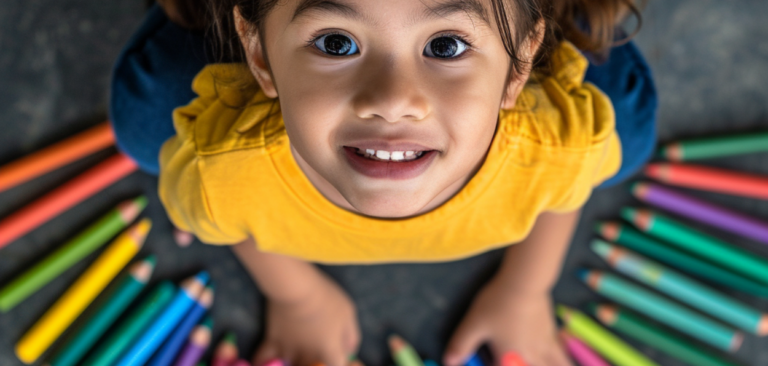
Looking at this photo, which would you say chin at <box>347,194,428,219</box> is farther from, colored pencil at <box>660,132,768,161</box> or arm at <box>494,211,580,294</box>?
colored pencil at <box>660,132,768,161</box>

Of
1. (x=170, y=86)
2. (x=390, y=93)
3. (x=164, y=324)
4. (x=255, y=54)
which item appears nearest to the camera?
(x=390, y=93)

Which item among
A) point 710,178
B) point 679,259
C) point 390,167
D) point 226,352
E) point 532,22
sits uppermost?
point 532,22

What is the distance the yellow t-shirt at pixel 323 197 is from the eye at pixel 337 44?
0.43ft

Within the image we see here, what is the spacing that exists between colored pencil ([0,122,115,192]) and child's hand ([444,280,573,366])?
1.76 feet

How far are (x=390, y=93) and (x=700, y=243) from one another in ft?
2.03

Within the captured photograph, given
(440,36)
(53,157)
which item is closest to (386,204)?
(440,36)

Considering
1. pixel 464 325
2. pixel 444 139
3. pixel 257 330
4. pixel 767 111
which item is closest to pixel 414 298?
pixel 464 325

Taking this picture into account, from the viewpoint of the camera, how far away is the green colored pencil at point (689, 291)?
83 cm

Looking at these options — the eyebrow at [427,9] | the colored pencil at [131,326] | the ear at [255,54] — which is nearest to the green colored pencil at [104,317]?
the colored pencil at [131,326]

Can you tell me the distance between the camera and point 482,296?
829mm

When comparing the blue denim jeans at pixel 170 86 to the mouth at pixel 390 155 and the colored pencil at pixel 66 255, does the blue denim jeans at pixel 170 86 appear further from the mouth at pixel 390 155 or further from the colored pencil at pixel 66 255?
the mouth at pixel 390 155

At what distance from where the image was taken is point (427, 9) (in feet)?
1.34

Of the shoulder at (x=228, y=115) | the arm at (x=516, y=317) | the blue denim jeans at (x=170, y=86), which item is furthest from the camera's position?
the arm at (x=516, y=317)

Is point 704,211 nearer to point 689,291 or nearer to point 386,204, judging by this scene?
point 689,291
